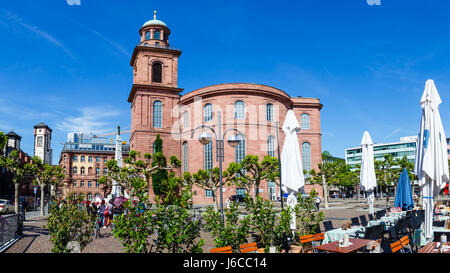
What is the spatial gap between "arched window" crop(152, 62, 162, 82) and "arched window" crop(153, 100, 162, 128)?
3.43 meters

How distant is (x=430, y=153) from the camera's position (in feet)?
29.0

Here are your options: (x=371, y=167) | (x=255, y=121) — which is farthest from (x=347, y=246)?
(x=255, y=121)

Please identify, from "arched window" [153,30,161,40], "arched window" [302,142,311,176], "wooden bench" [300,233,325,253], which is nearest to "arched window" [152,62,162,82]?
"arched window" [153,30,161,40]

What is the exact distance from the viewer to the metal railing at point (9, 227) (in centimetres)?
1141

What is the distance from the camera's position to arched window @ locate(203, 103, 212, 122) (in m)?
42.8

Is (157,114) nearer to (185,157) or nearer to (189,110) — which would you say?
(189,110)

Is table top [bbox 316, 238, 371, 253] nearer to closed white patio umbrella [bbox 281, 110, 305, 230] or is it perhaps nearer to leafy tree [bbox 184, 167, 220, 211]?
closed white patio umbrella [bbox 281, 110, 305, 230]

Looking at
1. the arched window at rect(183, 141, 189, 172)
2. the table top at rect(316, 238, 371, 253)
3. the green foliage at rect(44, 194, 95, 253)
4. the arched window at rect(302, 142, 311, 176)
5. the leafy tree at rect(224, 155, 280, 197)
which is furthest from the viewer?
the arched window at rect(302, 142, 311, 176)

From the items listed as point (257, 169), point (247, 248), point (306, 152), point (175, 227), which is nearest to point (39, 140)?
point (306, 152)

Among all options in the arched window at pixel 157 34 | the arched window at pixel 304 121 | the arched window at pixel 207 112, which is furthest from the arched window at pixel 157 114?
the arched window at pixel 304 121

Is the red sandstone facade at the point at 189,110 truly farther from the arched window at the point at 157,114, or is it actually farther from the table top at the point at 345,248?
the table top at the point at 345,248

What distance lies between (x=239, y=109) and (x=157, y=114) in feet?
38.2
